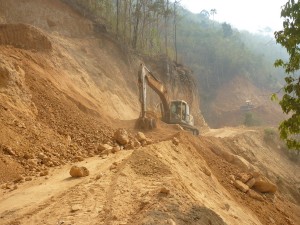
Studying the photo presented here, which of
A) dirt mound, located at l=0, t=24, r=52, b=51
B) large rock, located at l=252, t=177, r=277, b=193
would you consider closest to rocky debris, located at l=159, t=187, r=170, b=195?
large rock, located at l=252, t=177, r=277, b=193

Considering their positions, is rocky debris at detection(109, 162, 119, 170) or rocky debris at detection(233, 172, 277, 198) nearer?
rocky debris at detection(109, 162, 119, 170)

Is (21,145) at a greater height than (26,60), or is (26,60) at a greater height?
(26,60)

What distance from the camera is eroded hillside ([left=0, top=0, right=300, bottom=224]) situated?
5910 millimetres

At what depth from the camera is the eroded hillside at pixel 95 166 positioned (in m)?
5.91

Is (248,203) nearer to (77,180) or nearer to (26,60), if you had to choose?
(77,180)

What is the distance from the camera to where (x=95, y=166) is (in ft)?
28.1

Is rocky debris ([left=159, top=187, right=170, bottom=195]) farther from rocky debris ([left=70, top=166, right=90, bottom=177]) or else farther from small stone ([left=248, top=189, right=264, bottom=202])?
small stone ([left=248, top=189, right=264, bottom=202])

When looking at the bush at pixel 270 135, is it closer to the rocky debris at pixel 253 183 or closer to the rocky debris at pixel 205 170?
the rocky debris at pixel 253 183

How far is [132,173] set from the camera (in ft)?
25.0

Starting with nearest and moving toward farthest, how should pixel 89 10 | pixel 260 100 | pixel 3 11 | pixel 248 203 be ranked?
pixel 248 203, pixel 3 11, pixel 89 10, pixel 260 100

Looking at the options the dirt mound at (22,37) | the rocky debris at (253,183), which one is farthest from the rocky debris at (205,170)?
A: the dirt mound at (22,37)

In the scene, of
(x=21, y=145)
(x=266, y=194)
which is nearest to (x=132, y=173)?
(x=21, y=145)

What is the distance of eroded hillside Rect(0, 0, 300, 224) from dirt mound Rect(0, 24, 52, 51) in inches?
2.3

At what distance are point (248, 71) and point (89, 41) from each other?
42536 mm
